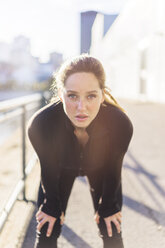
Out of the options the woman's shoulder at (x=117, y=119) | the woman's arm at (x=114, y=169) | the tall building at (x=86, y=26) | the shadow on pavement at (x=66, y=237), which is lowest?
the shadow on pavement at (x=66, y=237)

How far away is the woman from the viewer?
1.73 m

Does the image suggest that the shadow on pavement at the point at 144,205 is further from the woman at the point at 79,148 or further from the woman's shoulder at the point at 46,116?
the woman's shoulder at the point at 46,116

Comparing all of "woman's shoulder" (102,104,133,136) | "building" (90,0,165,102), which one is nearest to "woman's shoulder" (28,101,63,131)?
"woman's shoulder" (102,104,133,136)

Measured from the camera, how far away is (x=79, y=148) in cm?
188

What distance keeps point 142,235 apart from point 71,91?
5.25ft

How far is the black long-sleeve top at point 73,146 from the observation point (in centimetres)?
177

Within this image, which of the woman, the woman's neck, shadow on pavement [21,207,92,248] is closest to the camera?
the woman

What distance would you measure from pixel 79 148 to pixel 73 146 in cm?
6

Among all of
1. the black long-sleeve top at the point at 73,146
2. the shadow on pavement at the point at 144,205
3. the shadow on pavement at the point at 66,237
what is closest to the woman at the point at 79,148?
the black long-sleeve top at the point at 73,146

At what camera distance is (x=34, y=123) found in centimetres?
175

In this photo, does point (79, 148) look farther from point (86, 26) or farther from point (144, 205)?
point (86, 26)

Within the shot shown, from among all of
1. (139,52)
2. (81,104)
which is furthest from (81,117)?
(139,52)

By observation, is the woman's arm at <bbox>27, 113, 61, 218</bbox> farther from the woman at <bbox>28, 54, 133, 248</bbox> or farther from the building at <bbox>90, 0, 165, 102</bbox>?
the building at <bbox>90, 0, 165, 102</bbox>

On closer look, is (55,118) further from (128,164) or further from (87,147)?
(128,164)
